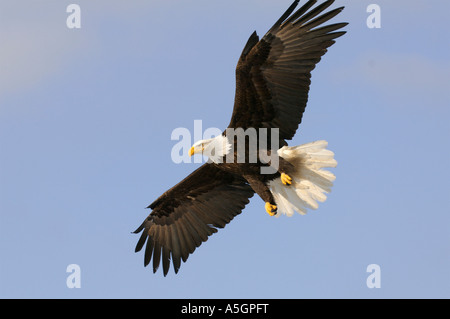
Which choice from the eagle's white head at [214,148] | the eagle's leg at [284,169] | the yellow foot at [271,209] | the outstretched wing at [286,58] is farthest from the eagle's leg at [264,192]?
the outstretched wing at [286,58]

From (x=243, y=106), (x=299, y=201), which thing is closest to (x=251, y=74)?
(x=243, y=106)

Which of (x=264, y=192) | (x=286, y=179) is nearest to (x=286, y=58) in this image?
(x=286, y=179)

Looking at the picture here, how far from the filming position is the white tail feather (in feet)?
37.7

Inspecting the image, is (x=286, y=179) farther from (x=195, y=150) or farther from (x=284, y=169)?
(x=195, y=150)

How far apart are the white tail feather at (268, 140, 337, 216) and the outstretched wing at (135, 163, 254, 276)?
84 cm

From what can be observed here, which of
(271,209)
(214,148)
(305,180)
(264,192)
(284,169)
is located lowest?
(271,209)

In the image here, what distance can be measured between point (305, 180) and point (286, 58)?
65.3 inches

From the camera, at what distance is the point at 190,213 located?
42.6 ft

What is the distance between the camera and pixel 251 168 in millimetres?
11727

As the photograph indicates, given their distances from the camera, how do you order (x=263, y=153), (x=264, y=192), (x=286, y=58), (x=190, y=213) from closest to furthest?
(x=286, y=58), (x=263, y=153), (x=264, y=192), (x=190, y=213)

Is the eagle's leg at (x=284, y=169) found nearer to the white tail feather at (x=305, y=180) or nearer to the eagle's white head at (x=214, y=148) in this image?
the white tail feather at (x=305, y=180)

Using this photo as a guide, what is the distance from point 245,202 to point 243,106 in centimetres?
198

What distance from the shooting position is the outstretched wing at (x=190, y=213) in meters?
12.8

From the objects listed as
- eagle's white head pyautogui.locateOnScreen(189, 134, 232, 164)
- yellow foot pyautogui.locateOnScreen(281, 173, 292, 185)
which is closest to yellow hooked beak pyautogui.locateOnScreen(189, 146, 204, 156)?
eagle's white head pyautogui.locateOnScreen(189, 134, 232, 164)
